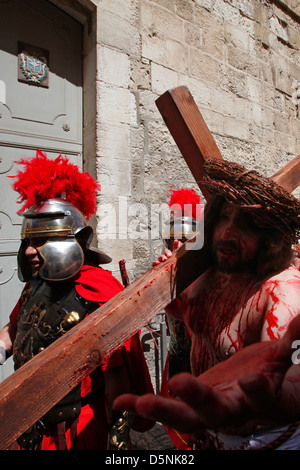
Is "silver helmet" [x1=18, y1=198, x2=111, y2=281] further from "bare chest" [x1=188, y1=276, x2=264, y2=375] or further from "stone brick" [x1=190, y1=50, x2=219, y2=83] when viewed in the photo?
"stone brick" [x1=190, y1=50, x2=219, y2=83]

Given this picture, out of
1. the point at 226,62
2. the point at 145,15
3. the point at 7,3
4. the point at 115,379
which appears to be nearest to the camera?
the point at 115,379

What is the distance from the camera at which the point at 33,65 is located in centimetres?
311

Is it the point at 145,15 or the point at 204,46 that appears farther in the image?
the point at 204,46

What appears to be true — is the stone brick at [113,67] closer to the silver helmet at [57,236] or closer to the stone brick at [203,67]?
the stone brick at [203,67]

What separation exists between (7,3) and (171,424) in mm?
3883

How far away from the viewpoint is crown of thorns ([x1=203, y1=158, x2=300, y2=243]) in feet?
3.24

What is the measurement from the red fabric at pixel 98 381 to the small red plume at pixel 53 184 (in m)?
0.53

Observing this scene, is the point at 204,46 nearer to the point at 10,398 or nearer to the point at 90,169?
the point at 90,169

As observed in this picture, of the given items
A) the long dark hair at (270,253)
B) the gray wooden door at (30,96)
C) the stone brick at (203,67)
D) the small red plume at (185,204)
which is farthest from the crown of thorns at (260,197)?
the stone brick at (203,67)

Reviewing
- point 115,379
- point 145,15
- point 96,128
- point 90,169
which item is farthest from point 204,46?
point 115,379

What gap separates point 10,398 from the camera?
0.94m

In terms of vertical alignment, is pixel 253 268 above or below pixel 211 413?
above

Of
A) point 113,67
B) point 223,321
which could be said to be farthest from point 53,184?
point 113,67

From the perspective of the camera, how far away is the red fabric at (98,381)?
1.65 meters
